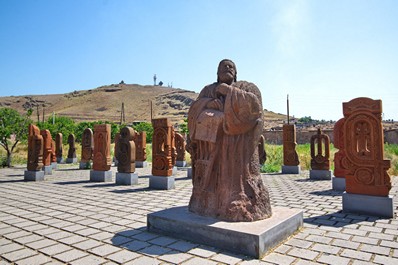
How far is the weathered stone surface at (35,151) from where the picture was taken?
1070cm

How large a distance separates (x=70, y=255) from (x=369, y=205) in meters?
5.04

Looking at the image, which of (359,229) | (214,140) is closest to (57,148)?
(214,140)

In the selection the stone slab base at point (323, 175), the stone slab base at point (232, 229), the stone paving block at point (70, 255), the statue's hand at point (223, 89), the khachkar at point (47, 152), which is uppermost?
the statue's hand at point (223, 89)

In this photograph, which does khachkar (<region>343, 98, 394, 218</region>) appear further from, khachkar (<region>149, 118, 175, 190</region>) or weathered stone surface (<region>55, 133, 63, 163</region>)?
weathered stone surface (<region>55, 133, 63, 163</region>)

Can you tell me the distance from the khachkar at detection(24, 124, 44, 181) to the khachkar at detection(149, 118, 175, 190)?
4752mm

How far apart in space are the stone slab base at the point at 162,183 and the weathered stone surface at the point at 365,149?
4805 mm

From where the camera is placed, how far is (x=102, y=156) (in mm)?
10414

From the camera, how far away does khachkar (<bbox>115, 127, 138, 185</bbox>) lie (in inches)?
373

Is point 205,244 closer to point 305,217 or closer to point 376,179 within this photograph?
point 305,217

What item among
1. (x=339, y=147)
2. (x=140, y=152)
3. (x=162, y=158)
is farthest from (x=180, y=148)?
(x=339, y=147)

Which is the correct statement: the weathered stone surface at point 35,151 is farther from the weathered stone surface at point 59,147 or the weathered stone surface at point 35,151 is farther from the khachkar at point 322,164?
the khachkar at point 322,164

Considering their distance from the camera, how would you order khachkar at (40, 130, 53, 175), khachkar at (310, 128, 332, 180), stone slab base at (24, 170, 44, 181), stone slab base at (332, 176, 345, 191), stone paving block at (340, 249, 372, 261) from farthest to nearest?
khachkar at (40, 130, 53, 175)
stone slab base at (24, 170, 44, 181)
khachkar at (310, 128, 332, 180)
stone slab base at (332, 176, 345, 191)
stone paving block at (340, 249, 372, 261)

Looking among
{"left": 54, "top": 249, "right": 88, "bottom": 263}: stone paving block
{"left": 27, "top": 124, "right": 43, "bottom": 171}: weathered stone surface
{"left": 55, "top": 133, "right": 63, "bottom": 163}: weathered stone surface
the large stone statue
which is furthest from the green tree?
the large stone statue

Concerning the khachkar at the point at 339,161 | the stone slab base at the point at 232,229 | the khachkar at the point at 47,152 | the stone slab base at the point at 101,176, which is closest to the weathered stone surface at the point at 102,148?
the stone slab base at the point at 101,176
